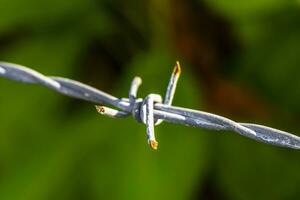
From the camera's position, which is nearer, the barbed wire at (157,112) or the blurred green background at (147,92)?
the barbed wire at (157,112)

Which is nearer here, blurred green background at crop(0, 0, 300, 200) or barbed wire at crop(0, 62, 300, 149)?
barbed wire at crop(0, 62, 300, 149)

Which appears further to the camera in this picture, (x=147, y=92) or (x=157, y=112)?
(x=147, y=92)

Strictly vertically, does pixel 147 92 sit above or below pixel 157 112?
above

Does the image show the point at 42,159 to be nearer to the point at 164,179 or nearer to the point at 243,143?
the point at 164,179

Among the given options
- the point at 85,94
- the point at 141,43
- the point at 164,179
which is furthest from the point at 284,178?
the point at 85,94
